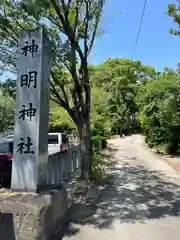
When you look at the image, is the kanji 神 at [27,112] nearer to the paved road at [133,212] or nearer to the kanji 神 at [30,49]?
the kanji 神 at [30,49]

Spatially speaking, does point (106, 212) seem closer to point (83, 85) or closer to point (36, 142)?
point (36, 142)

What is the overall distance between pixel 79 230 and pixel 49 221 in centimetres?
89

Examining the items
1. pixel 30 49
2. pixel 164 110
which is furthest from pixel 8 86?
pixel 164 110

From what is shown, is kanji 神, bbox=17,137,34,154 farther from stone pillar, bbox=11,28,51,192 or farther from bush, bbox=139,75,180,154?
bush, bbox=139,75,180,154

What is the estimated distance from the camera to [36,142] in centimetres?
484

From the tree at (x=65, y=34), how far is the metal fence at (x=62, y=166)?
81cm

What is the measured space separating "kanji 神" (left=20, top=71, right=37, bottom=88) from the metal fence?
3417 millimetres

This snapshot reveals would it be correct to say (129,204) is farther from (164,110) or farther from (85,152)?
(164,110)

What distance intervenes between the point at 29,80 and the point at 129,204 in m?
3.87

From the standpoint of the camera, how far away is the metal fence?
8195mm

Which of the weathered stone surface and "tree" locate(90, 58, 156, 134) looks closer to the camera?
the weathered stone surface

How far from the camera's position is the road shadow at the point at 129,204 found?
5.77 m

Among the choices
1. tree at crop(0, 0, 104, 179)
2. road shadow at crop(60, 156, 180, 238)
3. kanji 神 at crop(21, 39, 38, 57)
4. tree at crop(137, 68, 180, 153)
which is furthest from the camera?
tree at crop(137, 68, 180, 153)

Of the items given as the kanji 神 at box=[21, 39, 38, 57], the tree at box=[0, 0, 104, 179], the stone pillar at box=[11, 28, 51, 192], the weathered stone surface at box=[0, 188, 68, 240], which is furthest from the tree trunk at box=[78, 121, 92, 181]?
the weathered stone surface at box=[0, 188, 68, 240]
